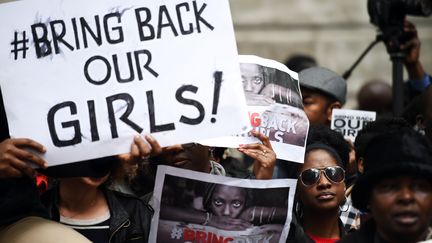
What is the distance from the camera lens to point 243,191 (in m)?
5.00

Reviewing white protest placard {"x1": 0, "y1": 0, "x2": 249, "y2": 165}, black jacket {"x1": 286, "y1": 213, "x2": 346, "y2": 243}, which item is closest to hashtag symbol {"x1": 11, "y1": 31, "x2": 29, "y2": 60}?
white protest placard {"x1": 0, "y1": 0, "x2": 249, "y2": 165}

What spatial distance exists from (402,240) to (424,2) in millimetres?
2920

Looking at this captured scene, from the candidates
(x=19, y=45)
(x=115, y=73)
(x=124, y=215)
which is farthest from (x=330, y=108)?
(x=19, y=45)

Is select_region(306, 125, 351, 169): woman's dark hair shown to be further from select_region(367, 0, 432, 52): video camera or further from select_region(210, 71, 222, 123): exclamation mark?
select_region(367, 0, 432, 52): video camera

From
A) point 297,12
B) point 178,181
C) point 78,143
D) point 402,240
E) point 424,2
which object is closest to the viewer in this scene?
point 402,240

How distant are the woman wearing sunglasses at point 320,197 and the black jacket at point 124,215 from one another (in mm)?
699

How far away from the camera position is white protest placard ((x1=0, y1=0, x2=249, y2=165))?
183 inches

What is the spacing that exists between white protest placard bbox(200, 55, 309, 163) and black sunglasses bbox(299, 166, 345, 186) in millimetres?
127

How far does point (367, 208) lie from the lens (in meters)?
4.50

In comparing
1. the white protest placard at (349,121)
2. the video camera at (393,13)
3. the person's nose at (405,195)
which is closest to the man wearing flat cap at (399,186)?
the person's nose at (405,195)

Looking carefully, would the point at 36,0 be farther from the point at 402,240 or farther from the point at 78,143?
the point at 402,240

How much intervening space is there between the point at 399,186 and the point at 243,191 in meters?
0.89

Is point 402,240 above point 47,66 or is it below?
below

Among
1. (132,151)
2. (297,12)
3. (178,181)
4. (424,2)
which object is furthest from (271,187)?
(297,12)
